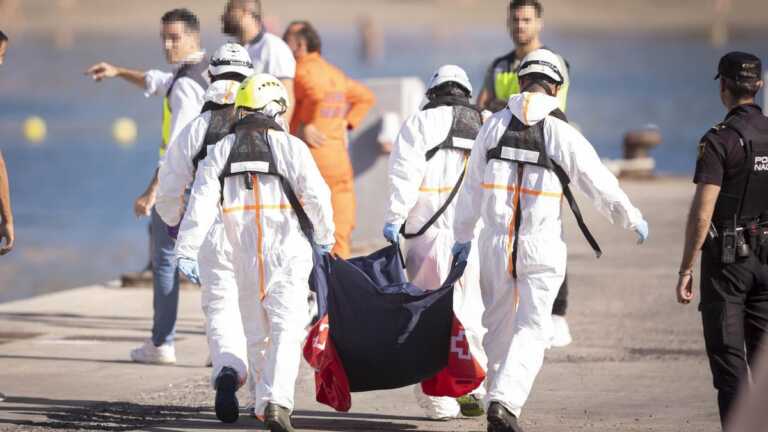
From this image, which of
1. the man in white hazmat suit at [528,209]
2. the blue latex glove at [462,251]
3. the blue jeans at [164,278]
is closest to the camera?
the man in white hazmat suit at [528,209]

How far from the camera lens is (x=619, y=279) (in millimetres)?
13234

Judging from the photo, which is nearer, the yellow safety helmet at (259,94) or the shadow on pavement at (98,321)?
the yellow safety helmet at (259,94)

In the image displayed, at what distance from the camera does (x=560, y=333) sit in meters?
10.0

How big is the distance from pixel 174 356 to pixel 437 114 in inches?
105

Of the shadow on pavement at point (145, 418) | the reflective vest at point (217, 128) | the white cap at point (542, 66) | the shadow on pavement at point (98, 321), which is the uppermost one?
the white cap at point (542, 66)

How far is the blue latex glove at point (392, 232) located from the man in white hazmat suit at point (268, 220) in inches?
24.0

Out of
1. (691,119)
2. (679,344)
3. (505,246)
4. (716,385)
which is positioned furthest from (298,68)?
(691,119)

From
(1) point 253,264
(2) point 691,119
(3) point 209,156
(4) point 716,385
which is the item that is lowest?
(2) point 691,119

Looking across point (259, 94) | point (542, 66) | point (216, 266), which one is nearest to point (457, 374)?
point (216, 266)

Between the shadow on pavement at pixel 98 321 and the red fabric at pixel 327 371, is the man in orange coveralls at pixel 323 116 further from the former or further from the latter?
the red fabric at pixel 327 371

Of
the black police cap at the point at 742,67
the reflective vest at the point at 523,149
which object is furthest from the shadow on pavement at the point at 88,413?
the black police cap at the point at 742,67

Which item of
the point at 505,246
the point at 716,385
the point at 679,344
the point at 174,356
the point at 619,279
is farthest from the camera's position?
the point at 619,279

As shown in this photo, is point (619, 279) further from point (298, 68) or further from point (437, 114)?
point (437, 114)

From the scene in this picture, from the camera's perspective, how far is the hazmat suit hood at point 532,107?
7.18m
